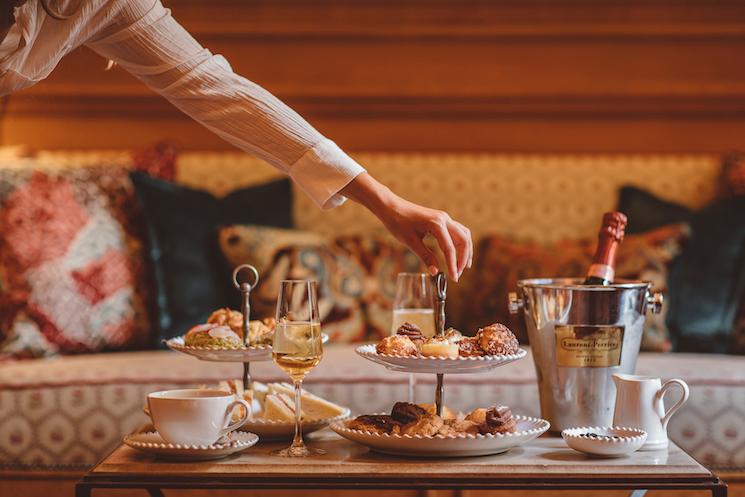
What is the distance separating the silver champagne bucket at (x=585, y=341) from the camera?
5.31 feet

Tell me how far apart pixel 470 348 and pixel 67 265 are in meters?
1.44

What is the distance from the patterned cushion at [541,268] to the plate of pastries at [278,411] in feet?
3.89

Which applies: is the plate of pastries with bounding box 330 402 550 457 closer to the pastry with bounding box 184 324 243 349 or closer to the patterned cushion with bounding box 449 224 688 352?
the pastry with bounding box 184 324 243 349

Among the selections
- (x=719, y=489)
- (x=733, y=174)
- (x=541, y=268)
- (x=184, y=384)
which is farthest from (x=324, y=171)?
(x=733, y=174)

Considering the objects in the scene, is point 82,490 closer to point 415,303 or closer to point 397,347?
point 397,347

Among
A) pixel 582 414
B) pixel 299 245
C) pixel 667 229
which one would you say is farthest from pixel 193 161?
pixel 582 414

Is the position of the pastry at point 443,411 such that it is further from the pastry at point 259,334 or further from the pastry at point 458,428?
the pastry at point 259,334

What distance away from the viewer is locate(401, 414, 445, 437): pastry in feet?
4.66

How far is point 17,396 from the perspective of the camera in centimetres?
222

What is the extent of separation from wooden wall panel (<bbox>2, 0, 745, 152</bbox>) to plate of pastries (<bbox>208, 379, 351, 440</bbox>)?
5.86 ft

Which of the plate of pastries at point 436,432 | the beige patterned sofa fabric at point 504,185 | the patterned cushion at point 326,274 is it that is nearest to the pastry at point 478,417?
the plate of pastries at point 436,432

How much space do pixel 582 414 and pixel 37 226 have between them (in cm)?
154

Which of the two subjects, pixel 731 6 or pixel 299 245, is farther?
pixel 731 6

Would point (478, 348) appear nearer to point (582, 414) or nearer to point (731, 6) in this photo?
point (582, 414)
